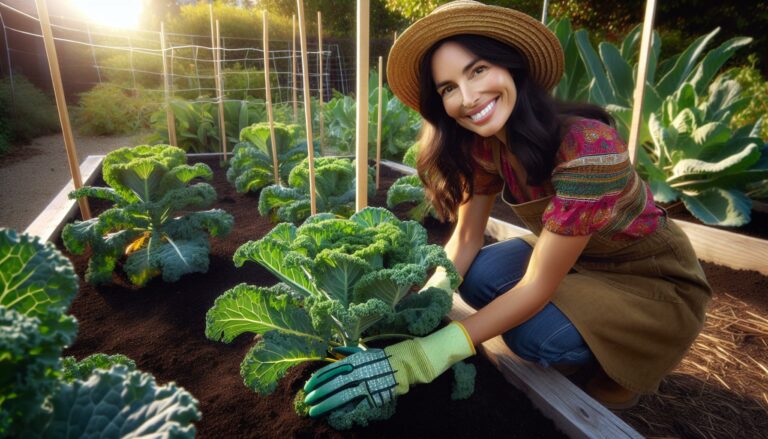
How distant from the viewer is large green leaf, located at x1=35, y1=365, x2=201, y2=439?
0.67 m

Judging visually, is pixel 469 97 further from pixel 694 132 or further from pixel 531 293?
pixel 694 132

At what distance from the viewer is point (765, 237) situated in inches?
101

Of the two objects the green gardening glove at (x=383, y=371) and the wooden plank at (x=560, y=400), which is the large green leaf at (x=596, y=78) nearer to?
the wooden plank at (x=560, y=400)

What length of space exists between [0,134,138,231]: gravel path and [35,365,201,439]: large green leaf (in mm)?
3382

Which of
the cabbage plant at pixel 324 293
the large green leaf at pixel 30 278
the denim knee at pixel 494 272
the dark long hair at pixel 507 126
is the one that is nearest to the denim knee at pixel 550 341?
the denim knee at pixel 494 272

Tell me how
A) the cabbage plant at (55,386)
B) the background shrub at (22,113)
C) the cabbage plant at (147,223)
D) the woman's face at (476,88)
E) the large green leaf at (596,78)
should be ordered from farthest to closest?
1. the background shrub at (22,113)
2. the large green leaf at (596,78)
3. the cabbage plant at (147,223)
4. the woman's face at (476,88)
5. the cabbage plant at (55,386)

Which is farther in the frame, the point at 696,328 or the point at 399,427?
the point at 696,328

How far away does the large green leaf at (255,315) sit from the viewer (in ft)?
4.23

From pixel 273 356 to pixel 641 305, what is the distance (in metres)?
1.26

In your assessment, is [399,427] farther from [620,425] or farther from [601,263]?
[601,263]

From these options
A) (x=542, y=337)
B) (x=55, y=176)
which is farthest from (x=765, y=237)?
(x=55, y=176)

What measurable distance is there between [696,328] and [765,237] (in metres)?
1.59

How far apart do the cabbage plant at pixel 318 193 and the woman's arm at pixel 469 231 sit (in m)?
0.92

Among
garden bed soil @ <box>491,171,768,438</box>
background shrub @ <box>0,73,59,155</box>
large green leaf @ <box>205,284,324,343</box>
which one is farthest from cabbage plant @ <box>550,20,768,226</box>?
background shrub @ <box>0,73,59,155</box>
